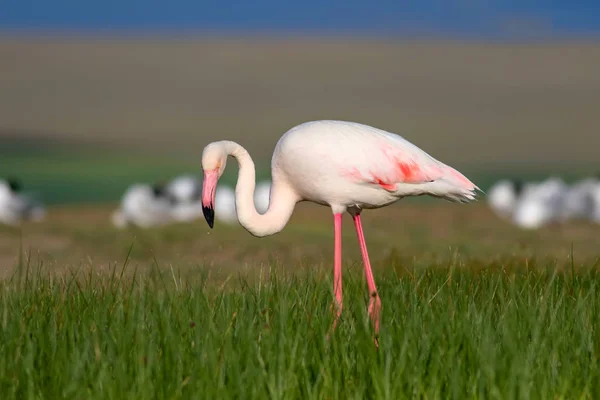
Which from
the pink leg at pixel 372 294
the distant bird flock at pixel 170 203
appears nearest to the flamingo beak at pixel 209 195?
the pink leg at pixel 372 294

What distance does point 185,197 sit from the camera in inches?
1015

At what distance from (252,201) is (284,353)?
7.26 feet

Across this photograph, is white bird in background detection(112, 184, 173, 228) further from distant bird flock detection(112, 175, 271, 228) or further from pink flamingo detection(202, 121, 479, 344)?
pink flamingo detection(202, 121, 479, 344)

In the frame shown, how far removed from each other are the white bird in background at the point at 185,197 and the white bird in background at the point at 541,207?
9379mm

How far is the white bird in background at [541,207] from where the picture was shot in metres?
22.9

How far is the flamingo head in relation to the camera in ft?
20.5

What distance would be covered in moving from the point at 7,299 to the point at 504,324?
3.60 metres

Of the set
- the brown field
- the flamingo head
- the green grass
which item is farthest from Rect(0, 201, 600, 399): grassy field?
the brown field

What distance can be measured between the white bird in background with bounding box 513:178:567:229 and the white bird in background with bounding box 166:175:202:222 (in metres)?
9.38

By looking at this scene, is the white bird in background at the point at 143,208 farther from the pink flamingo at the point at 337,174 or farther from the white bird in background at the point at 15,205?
the pink flamingo at the point at 337,174

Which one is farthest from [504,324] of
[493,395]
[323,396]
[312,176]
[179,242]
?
[179,242]

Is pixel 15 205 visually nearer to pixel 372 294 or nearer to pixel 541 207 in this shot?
pixel 541 207

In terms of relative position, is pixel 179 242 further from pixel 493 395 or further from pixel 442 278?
pixel 493 395

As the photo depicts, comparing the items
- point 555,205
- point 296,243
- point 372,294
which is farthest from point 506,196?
point 372,294
